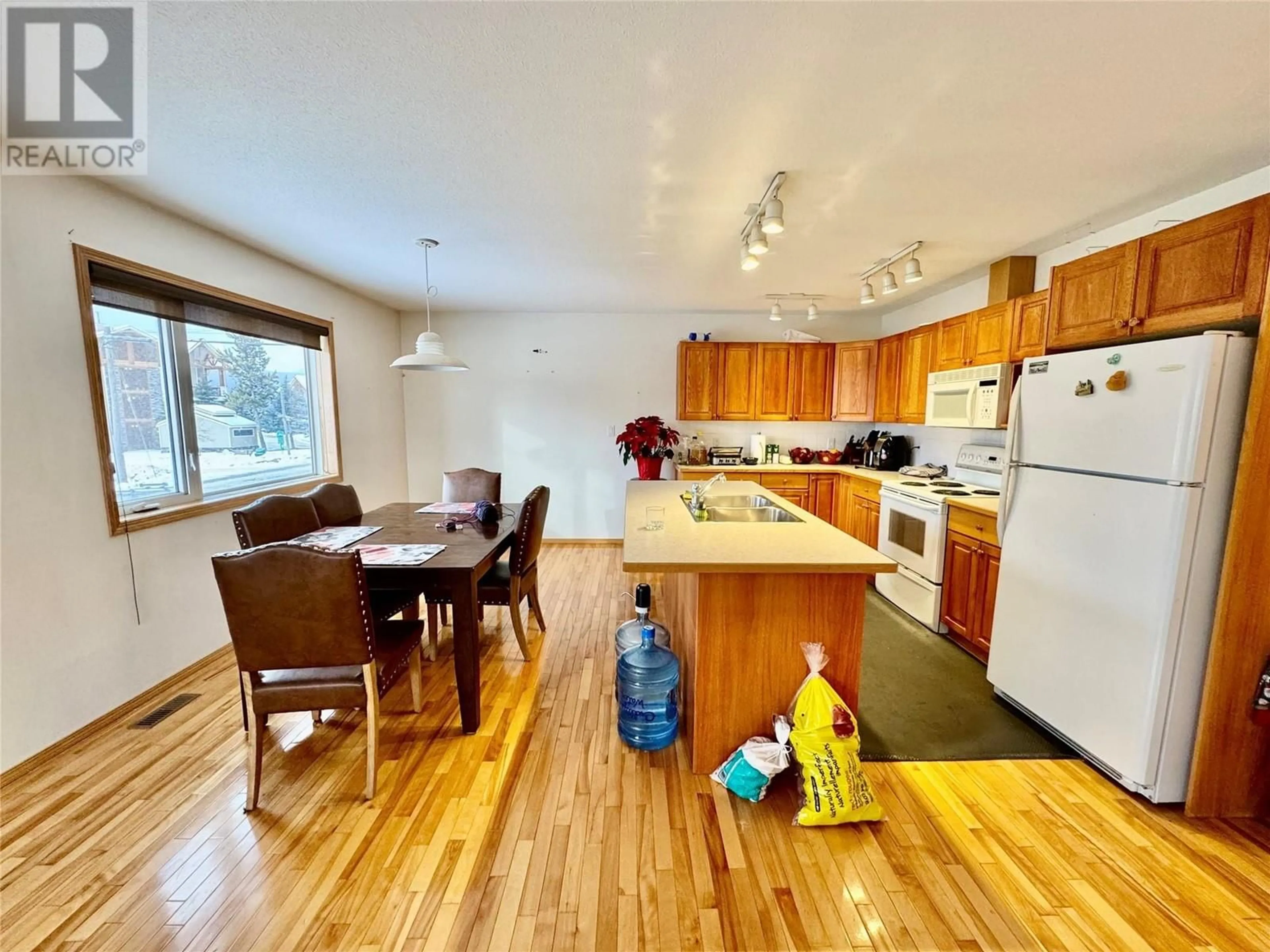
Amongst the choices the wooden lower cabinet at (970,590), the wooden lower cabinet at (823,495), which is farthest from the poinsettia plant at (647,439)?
the wooden lower cabinet at (970,590)

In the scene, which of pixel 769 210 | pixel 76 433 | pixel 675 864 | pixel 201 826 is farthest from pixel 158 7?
pixel 675 864

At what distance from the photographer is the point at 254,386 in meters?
3.22

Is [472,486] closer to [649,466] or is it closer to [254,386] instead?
[254,386]

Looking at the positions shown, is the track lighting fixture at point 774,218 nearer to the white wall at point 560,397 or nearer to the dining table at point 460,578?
the dining table at point 460,578

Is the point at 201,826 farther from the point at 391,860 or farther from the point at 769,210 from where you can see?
the point at 769,210

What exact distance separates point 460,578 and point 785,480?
132 inches

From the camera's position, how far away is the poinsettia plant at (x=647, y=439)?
4.76m

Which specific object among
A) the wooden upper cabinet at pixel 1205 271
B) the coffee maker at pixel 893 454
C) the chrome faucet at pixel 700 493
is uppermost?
the wooden upper cabinet at pixel 1205 271

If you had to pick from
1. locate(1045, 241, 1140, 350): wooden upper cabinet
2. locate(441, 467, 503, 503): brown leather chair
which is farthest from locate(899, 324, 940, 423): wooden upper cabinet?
locate(441, 467, 503, 503): brown leather chair

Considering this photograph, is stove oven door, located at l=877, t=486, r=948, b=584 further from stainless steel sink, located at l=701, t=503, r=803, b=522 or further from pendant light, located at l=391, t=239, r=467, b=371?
pendant light, located at l=391, t=239, r=467, b=371

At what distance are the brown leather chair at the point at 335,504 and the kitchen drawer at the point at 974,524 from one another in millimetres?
3642

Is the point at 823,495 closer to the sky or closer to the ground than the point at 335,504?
closer to the ground

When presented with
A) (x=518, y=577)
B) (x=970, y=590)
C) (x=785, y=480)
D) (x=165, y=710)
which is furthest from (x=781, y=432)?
(x=165, y=710)

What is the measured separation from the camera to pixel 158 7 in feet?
4.02
